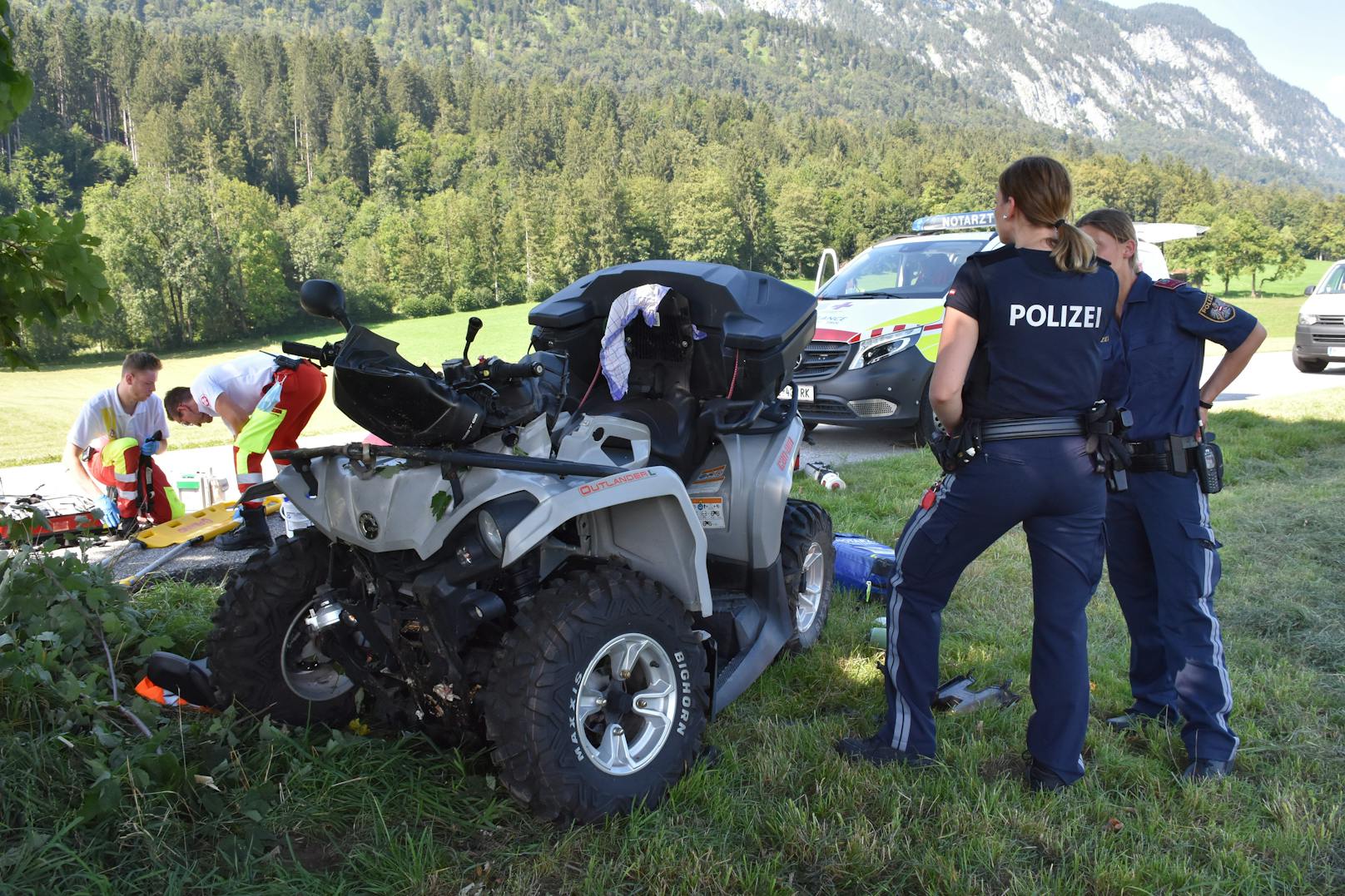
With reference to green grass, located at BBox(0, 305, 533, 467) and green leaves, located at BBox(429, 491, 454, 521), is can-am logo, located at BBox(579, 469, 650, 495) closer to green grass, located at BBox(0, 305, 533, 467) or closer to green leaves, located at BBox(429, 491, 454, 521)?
green leaves, located at BBox(429, 491, 454, 521)

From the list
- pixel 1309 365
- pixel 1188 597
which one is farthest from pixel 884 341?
pixel 1309 365

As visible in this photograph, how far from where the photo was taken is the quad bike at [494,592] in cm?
269

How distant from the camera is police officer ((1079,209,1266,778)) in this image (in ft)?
11.3

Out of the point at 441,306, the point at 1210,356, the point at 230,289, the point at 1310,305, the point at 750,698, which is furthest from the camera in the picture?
the point at 441,306

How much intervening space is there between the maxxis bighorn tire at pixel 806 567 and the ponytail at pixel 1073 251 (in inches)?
66.2

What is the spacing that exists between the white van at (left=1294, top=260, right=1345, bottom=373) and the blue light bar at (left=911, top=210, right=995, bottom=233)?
930 cm

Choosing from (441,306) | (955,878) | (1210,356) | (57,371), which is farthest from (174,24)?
(955,878)

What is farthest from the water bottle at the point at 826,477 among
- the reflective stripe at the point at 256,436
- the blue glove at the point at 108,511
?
the blue glove at the point at 108,511

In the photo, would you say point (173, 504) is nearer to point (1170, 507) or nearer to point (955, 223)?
point (1170, 507)

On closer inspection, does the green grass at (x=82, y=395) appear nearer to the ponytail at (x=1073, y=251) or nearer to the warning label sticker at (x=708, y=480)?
the warning label sticker at (x=708, y=480)

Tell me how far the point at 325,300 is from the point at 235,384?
4.81m

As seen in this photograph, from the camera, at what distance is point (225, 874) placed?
100 inches

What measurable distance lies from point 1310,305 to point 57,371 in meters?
41.3

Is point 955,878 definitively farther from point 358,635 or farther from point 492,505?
point 358,635
